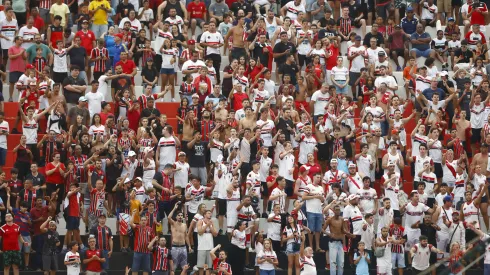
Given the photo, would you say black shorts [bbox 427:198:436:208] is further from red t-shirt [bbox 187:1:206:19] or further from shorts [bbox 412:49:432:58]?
red t-shirt [bbox 187:1:206:19]

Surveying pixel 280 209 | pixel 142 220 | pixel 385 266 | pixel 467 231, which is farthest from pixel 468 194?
pixel 142 220

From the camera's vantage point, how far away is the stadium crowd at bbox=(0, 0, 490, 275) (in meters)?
26.5

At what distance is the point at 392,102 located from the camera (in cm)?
2930

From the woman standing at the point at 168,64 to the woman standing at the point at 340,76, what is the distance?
13.1 feet

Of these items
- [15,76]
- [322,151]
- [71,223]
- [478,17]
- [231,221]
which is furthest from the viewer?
[478,17]

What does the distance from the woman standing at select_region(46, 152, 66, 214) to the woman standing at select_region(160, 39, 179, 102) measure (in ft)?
14.0

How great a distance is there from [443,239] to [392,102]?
151 inches

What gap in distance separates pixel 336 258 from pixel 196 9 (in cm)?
956

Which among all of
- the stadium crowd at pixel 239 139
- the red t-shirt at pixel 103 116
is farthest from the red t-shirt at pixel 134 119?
the red t-shirt at pixel 103 116

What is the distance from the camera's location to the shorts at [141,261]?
2609cm

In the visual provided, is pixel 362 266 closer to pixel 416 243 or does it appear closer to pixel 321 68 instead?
pixel 416 243

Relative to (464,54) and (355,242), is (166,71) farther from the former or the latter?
(464,54)

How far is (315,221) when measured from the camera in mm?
26906

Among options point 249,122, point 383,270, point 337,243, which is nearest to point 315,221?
point 337,243
